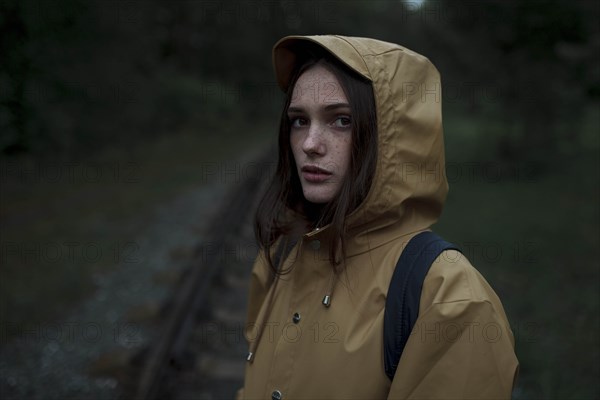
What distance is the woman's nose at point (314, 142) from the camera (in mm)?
1797

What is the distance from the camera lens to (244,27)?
31.2 m

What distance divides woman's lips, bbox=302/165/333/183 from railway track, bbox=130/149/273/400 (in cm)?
270

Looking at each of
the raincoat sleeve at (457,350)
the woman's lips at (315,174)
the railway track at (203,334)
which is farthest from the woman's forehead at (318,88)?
the railway track at (203,334)

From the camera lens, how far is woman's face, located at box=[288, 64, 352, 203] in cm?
180

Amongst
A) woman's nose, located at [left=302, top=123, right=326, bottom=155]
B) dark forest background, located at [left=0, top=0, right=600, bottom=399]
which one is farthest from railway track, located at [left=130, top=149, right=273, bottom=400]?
woman's nose, located at [left=302, top=123, right=326, bottom=155]

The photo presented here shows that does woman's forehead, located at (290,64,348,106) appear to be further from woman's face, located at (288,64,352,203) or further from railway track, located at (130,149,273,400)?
railway track, located at (130,149,273,400)

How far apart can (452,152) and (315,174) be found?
58.2 ft

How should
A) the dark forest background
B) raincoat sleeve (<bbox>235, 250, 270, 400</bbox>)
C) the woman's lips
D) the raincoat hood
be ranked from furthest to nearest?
the dark forest background, raincoat sleeve (<bbox>235, 250, 270, 400</bbox>), the woman's lips, the raincoat hood

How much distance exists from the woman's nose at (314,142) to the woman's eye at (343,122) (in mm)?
57

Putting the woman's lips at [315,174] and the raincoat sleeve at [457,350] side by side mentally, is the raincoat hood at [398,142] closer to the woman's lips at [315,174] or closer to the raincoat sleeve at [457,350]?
the woman's lips at [315,174]

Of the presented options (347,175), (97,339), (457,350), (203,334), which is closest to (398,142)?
(347,175)

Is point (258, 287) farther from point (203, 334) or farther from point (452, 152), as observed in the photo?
point (452, 152)

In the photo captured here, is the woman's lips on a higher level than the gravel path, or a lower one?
higher

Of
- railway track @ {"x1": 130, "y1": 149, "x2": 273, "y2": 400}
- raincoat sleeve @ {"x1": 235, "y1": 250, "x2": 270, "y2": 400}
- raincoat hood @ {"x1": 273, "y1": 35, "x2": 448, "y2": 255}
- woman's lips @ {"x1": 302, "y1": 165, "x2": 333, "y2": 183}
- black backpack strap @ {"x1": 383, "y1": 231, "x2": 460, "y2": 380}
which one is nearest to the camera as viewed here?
black backpack strap @ {"x1": 383, "y1": 231, "x2": 460, "y2": 380}
